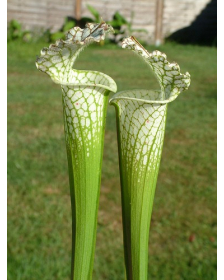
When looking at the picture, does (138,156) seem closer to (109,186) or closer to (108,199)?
(108,199)

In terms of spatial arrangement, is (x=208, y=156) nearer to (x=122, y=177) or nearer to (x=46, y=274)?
(x=46, y=274)

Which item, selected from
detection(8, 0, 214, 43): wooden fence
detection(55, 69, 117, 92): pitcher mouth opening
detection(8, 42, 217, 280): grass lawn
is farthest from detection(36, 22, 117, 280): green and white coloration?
detection(8, 0, 214, 43): wooden fence

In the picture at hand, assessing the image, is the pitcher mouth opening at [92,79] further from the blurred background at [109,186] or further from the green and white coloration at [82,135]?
the blurred background at [109,186]

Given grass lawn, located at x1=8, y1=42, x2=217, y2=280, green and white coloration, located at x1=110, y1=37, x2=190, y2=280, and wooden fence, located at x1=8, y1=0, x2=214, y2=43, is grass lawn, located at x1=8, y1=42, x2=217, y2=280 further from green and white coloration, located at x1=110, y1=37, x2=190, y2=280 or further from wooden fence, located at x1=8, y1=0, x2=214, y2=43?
wooden fence, located at x1=8, y1=0, x2=214, y2=43

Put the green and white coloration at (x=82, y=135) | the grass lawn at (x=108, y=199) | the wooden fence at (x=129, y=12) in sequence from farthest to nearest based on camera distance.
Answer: the wooden fence at (x=129, y=12)
the grass lawn at (x=108, y=199)
the green and white coloration at (x=82, y=135)


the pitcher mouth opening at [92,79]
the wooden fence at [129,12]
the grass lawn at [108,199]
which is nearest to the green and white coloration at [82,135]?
the pitcher mouth opening at [92,79]

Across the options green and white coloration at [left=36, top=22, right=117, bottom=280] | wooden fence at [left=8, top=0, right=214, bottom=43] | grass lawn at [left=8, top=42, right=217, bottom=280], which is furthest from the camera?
wooden fence at [left=8, top=0, right=214, bottom=43]

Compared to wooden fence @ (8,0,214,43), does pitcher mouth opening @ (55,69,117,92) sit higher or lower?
lower

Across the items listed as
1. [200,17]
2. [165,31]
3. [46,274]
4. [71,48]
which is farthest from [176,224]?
[200,17]
